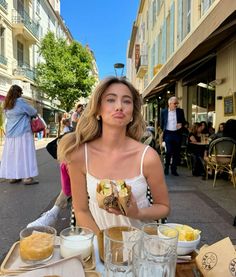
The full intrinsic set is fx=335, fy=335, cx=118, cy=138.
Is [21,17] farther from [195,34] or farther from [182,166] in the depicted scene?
[195,34]

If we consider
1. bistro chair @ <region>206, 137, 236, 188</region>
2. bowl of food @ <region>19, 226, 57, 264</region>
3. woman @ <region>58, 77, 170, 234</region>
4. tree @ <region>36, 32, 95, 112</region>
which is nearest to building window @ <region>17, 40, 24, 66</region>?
tree @ <region>36, 32, 95, 112</region>

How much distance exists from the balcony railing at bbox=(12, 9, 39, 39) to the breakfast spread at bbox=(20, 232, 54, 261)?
2748 centimetres

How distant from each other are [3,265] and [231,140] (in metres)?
6.04

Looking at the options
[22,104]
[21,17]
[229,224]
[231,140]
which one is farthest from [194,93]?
[21,17]

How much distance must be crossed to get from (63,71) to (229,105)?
81.7ft

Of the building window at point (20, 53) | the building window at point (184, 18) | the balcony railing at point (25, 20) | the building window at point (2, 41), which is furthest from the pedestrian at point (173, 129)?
the building window at point (20, 53)

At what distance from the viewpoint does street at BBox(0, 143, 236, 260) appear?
167 inches

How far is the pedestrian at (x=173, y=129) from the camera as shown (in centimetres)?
834

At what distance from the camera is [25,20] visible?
91.0ft

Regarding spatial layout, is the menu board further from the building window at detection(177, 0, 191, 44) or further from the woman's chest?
the woman's chest

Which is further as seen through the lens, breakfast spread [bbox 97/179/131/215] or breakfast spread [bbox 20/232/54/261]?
breakfast spread [bbox 97/179/131/215]

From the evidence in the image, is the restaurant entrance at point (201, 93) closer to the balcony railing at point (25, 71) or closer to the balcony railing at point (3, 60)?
the balcony railing at point (3, 60)

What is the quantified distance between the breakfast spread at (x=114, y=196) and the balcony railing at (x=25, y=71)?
26637mm

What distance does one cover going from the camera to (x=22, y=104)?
689cm
